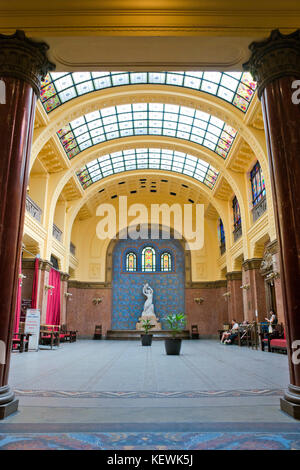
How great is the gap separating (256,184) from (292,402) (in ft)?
45.0

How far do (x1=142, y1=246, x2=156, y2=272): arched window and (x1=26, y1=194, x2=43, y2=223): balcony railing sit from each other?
10.9 m

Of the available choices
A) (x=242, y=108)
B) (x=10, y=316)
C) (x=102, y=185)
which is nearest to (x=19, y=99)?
(x=10, y=316)

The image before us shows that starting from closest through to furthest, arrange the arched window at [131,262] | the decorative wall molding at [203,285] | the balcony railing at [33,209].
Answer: the balcony railing at [33,209] < the decorative wall molding at [203,285] < the arched window at [131,262]

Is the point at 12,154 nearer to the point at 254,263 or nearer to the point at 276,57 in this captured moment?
the point at 276,57

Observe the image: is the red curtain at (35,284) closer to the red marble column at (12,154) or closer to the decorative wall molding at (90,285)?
the decorative wall molding at (90,285)

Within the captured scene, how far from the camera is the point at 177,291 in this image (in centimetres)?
2439

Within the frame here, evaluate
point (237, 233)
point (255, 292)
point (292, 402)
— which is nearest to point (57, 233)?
point (237, 233)

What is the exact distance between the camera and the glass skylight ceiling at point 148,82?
40.5 ft

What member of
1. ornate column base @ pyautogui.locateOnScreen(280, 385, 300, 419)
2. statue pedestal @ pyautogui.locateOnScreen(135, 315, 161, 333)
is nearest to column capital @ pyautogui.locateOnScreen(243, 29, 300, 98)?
ornate column base @ pyautogui.locateOnScreen(280, 385, 300, 419)

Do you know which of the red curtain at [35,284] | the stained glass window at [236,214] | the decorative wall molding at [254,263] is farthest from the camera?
the stained glass window at [236,214]

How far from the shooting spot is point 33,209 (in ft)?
49.1

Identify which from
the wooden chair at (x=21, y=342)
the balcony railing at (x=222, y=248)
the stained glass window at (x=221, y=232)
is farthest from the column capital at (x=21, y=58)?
the stained glass window at (x=221, y=232)
